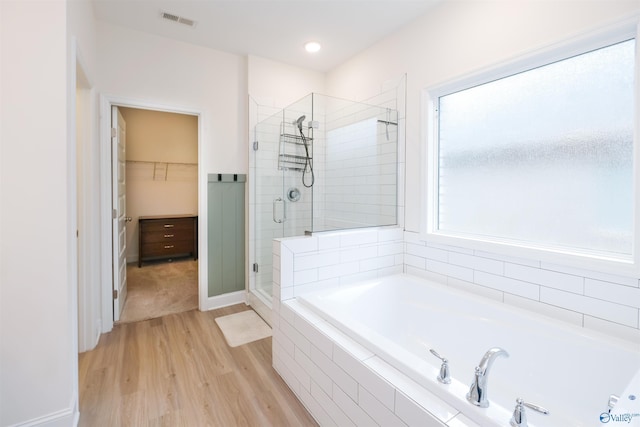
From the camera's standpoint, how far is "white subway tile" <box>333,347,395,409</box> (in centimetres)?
118

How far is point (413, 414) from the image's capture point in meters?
1.08

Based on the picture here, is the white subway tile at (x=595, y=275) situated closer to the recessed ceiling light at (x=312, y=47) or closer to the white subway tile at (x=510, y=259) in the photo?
the white subway tile at (x=510, y=259)

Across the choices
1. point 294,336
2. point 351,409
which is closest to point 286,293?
point 294,336

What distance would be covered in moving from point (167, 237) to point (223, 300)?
7.69 ft

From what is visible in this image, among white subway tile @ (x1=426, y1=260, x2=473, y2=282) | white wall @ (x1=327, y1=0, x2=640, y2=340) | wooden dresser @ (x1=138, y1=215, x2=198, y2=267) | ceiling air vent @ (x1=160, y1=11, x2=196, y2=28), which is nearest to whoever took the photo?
white wall @ (x1=327, y1=0, x2=640, y2=340)

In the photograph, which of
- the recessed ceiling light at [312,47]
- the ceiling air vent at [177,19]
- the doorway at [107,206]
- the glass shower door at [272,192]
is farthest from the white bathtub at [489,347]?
the ceiling air vent at [177,19]

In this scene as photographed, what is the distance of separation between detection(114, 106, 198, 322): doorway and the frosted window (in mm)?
3784

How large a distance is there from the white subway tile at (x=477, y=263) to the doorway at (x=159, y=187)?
140 inches

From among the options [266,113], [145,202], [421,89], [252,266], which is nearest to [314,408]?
[252,266]

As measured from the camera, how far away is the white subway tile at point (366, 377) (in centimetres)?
118

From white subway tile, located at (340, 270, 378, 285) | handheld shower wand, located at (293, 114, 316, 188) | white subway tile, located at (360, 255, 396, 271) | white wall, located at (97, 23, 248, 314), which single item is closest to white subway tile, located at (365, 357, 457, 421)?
white subway tile, located at (340, 270, 378, 285)

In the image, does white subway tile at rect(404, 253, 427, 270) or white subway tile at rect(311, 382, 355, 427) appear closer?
white subway tile at rect(311, 382, 355, 427)

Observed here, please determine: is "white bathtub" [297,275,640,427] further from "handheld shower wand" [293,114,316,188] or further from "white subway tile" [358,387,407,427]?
"handheld shower wand" [293,114,316,188]

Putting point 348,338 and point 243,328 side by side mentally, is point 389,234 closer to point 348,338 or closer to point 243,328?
point 348,338
